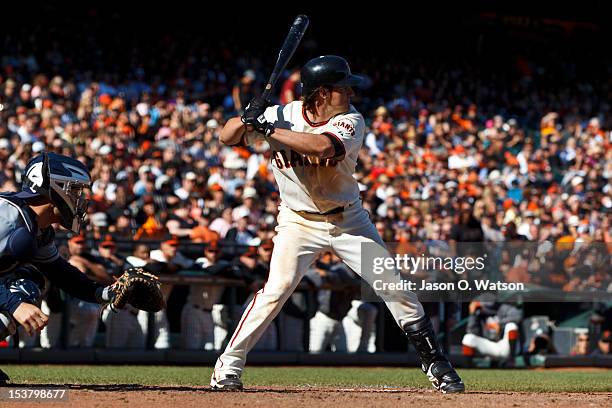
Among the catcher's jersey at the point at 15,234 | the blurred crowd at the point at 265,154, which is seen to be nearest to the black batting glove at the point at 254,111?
Answer: the catcher's jersey at the point at 15,234

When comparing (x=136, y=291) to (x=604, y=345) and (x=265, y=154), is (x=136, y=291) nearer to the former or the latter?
(x=604, y=345)

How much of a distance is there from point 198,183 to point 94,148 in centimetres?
138

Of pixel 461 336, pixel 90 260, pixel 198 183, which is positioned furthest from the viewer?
pixel 198 183

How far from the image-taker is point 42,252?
19.7ft

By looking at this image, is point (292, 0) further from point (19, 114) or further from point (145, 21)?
point (19, 114)

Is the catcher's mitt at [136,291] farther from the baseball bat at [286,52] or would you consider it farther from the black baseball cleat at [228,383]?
the baseball bat at [286,52]

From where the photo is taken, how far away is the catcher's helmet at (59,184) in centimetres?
570

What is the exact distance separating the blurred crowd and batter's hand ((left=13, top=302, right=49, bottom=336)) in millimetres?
3667

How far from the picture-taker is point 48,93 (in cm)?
1596

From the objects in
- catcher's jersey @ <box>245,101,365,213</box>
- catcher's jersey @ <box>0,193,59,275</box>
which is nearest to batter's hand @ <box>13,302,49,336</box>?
catcher's jersey @ <box>0,193,59,275</box>

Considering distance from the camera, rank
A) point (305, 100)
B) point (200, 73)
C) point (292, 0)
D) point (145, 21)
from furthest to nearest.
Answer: point (292, 0) < point (145, 21) < point (200, 73) < point (305, 100)

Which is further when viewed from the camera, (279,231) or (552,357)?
(552,357)

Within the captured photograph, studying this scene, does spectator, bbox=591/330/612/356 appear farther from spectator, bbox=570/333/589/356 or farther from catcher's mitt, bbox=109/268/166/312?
catcher's mitt, bbox=109/268/166/312

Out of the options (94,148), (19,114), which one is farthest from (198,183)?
(19,114)
